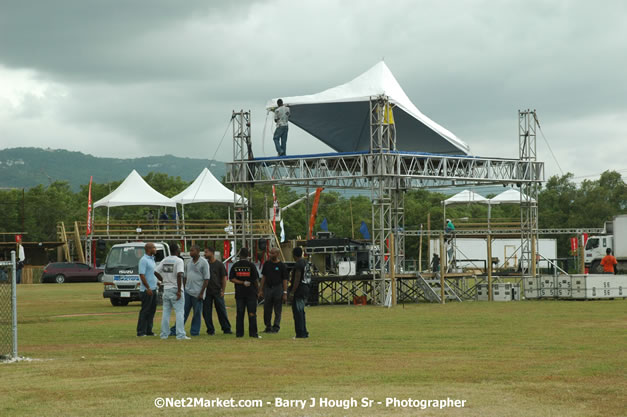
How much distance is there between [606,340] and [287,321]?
8.25 meters

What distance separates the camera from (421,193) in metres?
98.9

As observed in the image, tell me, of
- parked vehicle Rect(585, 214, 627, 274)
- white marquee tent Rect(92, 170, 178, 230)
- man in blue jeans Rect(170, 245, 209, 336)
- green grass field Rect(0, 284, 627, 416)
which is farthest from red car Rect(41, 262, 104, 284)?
man in blue jeans Rect(170, 245, 209, 336)

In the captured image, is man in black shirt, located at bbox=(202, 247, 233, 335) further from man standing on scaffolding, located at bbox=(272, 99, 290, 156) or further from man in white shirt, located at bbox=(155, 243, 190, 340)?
man standing on scaffolding, located at bbox=(272, 99, 290, 156)

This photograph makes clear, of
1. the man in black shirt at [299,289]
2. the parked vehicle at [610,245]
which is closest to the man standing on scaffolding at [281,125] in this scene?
the man in black shirt at [299,289]

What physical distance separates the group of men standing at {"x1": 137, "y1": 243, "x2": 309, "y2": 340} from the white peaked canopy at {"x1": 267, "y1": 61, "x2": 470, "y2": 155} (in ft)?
45.6

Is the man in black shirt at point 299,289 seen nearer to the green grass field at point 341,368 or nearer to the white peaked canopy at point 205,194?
the green grass field at point 341,368

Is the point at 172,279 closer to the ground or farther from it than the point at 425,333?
farther from it

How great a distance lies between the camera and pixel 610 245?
51344mm

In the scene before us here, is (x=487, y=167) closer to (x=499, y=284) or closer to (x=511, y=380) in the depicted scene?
(x=499, y=284)

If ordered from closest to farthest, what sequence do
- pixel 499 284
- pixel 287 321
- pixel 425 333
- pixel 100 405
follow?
pixel 100 405 < pixel 425 333 < pixel 287 321 < pixel 499 284

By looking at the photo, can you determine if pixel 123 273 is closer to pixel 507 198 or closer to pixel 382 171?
pixel 382 171

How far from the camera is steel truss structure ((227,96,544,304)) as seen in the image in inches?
1172

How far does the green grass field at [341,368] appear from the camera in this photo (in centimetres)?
964

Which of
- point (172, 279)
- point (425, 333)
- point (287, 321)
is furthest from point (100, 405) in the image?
point (287, 321)
